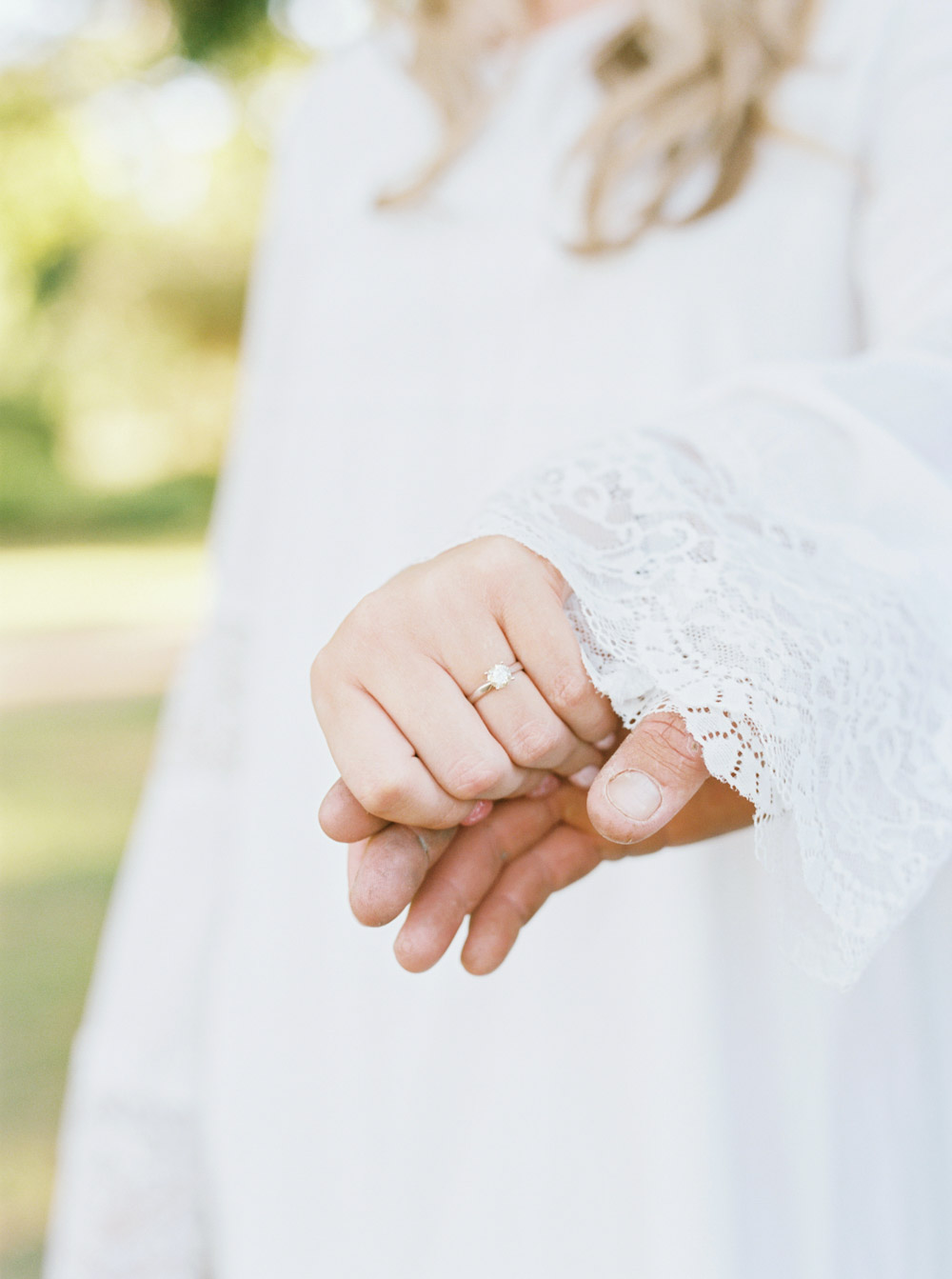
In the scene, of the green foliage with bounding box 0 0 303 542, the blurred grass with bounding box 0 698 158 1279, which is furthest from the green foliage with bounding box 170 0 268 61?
the blurred grass with bounding box 0 698 158 1279

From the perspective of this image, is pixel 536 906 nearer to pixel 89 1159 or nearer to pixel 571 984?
pixel 571 984

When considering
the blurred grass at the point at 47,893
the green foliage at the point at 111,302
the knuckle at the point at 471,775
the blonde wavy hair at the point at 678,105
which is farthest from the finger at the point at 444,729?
the green foliage at the point at 111,302

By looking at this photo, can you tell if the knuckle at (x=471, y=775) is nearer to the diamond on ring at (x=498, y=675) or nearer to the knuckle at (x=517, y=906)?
the diamond on ring at (x=498, y=675)

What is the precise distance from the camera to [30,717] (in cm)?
676

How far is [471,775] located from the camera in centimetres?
56

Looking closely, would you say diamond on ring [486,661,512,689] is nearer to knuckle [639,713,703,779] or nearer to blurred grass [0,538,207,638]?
knuckle [639,713,703,779]

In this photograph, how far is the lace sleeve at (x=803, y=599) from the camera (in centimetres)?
58

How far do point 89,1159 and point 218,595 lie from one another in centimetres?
69

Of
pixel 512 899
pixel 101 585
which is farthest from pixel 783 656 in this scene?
pixel 101 585

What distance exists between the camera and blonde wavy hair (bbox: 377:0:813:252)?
38.8 inches

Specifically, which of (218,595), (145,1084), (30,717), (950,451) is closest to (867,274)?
(950,451)

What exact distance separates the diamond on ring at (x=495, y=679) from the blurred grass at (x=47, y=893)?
2429mm

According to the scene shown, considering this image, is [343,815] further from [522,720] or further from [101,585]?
[101,585]

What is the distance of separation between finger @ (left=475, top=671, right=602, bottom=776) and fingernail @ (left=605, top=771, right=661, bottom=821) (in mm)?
49
